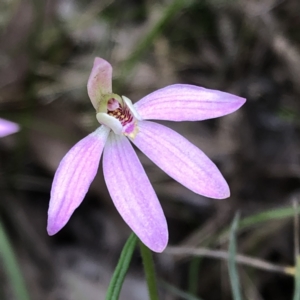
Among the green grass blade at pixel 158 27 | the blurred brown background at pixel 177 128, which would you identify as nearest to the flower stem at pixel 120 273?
the blurred brown background at pixel 177 128

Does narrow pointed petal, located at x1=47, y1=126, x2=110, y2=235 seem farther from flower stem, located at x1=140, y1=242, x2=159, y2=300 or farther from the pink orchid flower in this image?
flower stem, located at x1=140, y1=242, x2=159, y2=300

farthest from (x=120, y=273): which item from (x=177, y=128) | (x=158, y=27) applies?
(x=177, y=128)

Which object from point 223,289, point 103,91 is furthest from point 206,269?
point 103,91

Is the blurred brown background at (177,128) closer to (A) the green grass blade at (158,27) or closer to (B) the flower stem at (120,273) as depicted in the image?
(A) the green grass blade at (158,27)

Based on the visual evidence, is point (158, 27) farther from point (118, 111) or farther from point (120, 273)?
point (120, 273)

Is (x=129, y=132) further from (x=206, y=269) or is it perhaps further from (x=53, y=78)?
(x=53, y=78)

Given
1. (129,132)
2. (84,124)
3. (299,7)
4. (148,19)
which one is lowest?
(129,132)
